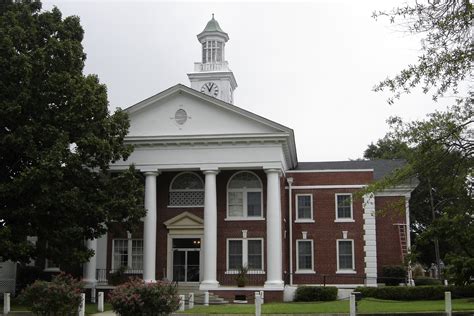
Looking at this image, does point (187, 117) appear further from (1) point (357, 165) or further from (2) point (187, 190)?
(1) point (357, 165)

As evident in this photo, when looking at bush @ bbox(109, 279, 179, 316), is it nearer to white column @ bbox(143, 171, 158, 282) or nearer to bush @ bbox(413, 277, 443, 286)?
white column @ bbox(143, 171, 158, 282)

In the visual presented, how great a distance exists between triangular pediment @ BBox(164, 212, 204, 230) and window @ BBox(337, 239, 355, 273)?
8801 millimetres

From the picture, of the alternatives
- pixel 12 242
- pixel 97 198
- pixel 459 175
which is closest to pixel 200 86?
pixel 97 198

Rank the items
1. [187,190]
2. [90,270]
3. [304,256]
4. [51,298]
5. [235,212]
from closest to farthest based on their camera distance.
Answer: [51,298], [90,270], [235,212], [187,190], [304,256]

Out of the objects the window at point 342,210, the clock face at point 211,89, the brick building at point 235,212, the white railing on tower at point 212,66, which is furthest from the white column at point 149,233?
the white railing on tower at point 212,66

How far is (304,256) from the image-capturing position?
39.9 metres

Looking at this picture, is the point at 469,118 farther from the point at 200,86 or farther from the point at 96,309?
the point at 200,86

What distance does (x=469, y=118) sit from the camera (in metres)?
19.0

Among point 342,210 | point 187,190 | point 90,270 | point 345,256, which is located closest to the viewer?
point 90,270

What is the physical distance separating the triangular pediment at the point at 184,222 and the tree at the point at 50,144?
606cm

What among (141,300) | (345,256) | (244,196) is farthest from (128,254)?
(141,300)

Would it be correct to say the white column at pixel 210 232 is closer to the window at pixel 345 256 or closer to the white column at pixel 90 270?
the white column at pixel 90 270

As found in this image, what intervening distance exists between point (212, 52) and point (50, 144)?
24677 mm

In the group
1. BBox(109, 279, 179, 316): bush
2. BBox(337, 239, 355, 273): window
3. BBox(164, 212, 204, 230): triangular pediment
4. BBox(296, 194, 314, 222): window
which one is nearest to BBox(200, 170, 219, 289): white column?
BBox(164, 212, 204, 230): triangular pediment
